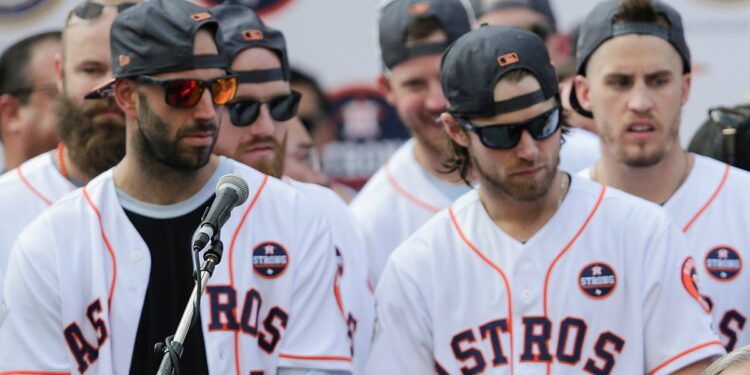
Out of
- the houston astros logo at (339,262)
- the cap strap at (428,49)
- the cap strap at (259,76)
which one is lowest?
the houston astros logo at (339,262)

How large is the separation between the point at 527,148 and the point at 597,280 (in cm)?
45

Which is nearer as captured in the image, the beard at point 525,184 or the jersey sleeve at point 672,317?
the jersey sleeve at point 672,317

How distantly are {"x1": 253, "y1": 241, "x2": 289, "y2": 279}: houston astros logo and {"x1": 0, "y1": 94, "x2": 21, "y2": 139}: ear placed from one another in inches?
88.2

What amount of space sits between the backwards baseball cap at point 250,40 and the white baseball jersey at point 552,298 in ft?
3.69

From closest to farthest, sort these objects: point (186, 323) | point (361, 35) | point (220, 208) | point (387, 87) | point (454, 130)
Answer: point (186, 323) → point (220, 208) → point (454, 130) → point (387, 87) → point (361, 35)

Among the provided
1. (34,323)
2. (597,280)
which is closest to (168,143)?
(34,323)

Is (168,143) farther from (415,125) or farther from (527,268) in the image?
(415,125)

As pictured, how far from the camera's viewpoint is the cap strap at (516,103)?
5137mm

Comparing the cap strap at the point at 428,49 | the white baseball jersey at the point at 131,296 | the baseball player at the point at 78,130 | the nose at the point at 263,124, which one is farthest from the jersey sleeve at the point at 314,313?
the cap strap at the point at 428,49

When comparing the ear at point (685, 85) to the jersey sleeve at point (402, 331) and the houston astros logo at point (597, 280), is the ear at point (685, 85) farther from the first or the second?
the jersey sleeve at point (402, 331)

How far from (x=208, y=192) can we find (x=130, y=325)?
471mm

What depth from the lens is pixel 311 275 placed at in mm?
5066

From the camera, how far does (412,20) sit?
6.54 m

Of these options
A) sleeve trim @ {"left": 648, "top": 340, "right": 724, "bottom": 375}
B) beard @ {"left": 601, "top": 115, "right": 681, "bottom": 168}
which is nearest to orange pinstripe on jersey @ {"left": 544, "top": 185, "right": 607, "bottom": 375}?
sleeve trim @ {"left": 648, "top": 340, "right": 724, "bottom": 375}
